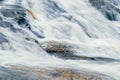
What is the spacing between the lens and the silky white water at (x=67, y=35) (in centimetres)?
771

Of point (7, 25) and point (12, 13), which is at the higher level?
point (12, 13)

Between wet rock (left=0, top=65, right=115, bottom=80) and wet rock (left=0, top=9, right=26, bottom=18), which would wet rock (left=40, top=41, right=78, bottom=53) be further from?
wet rock (left=0, top=65, right=115, bottom=80)

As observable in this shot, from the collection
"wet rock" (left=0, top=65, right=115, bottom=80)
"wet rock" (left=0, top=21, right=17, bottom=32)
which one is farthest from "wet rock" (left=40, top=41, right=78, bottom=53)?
"wet rock" (left=0, top=65, right=115, bottom=80)

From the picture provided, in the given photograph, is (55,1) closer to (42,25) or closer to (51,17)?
(51,17)

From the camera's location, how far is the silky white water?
25.3 feet

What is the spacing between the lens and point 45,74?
254 inches

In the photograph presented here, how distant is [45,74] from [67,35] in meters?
4.04

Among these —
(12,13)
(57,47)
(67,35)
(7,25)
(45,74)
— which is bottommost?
(45,74)

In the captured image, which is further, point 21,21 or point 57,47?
point 21,21

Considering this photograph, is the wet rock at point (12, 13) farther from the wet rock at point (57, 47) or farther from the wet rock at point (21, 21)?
the wet rock at point (57, 47)

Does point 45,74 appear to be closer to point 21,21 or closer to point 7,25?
point 7,25

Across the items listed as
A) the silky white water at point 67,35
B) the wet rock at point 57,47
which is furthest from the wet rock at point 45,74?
the wet rock at point 57,47

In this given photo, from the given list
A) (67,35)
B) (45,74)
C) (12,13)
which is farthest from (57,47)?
(45,74)

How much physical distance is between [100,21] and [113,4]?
138 centimetres
